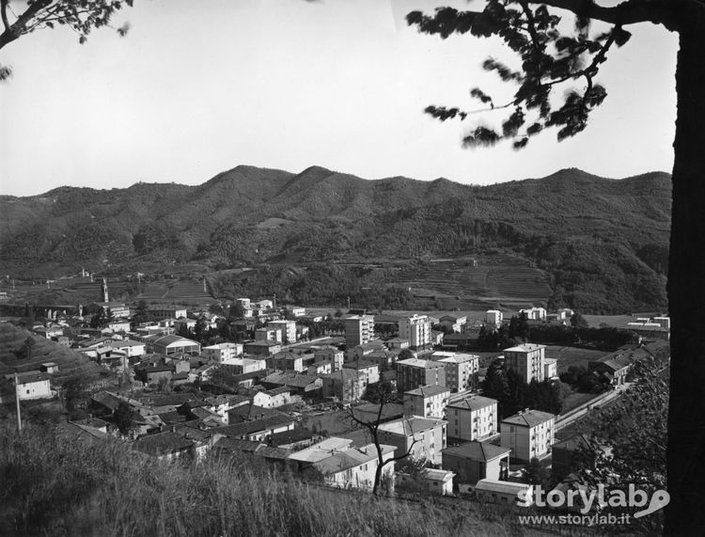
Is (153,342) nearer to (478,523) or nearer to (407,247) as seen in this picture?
(478,523)

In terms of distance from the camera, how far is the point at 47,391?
468 inches

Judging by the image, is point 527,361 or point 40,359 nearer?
point 40,359

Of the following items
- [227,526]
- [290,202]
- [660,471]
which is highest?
[290,202]

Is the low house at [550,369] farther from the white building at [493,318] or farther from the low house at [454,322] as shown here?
the white building at [493,318]

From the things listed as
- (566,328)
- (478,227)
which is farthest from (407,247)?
(566,328)

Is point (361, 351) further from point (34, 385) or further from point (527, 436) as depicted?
point (34, 385)

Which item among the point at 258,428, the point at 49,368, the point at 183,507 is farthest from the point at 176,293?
the point at 183,507

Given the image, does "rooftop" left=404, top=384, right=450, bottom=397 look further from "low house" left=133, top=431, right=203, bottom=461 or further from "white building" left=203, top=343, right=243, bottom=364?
"white building" left=203, top=343, right=243, bottom=364

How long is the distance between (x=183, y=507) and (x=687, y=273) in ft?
5.10

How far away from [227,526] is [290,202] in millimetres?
81143

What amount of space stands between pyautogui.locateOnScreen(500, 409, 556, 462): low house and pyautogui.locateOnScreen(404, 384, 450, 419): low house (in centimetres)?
227

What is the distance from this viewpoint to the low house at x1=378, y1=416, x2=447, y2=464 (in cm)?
929

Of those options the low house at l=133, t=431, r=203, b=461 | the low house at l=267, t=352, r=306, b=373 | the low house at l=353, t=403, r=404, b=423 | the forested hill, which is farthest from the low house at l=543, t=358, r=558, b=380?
the forested hill

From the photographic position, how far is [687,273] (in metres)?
1.43
